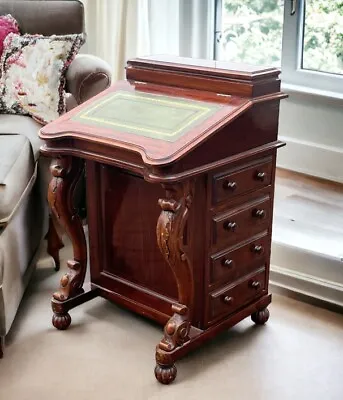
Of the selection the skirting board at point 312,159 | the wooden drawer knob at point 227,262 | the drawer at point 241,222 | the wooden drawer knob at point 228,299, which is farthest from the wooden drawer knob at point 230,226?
the skirting board at point 312,159

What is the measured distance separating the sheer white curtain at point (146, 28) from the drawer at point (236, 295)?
1.41 meters

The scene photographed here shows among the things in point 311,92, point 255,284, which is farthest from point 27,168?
point 311,92

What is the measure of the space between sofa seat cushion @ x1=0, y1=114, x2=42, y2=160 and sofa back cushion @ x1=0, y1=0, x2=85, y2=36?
1.59ft

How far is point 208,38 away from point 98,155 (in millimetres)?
1678

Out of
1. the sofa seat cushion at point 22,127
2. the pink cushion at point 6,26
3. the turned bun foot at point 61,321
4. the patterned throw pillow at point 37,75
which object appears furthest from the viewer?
the pink cushion at point 6,26

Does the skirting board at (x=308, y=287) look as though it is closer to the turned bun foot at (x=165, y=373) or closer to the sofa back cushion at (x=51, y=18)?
the turned bun foot at (x=165, y=373)

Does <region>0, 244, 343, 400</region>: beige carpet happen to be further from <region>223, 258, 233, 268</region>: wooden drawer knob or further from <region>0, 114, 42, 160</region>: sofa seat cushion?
<region>0, 114, 42, 160</region>: sofa seat cushion

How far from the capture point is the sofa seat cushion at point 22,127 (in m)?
2.60

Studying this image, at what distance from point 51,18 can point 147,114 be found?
1.25m

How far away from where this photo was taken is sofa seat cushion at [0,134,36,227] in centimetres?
219

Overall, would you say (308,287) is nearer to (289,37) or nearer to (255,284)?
(255,284)

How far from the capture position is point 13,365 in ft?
6.98

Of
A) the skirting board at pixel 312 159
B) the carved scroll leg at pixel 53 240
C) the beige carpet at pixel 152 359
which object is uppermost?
the skirting board at pixel 312 159

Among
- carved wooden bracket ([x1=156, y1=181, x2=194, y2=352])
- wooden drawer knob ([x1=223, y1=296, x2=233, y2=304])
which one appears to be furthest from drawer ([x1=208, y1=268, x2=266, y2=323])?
carved wooden bracket ([x1=156, y1=181, x2=194, y2=352])
